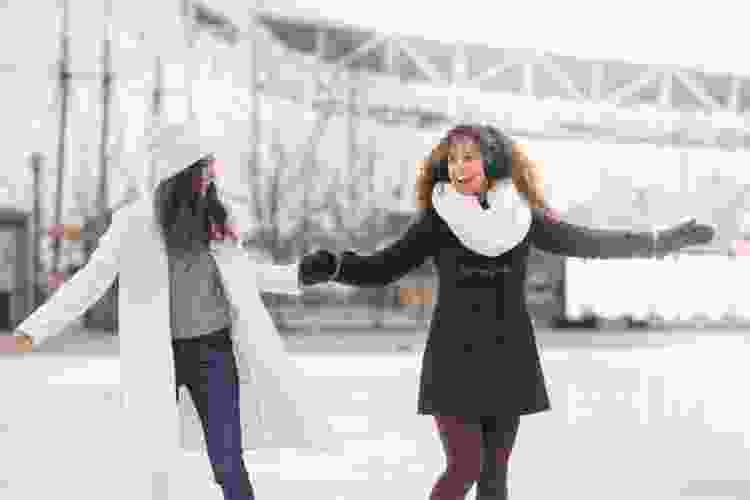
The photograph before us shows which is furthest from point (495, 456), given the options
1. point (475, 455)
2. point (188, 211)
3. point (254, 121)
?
point (254, 121)

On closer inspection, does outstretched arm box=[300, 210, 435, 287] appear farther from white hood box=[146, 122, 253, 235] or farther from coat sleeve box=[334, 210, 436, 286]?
white hood box=[146, 122, 253, 235]

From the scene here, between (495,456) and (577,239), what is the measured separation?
74 cm

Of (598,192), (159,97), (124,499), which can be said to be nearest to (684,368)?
(124,499)

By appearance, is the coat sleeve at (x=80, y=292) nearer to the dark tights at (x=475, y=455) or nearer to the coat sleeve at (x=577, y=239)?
the dark tights at (x=475, y=455)

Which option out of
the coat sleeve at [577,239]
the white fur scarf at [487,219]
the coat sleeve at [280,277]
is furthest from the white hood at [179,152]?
the coat sleeve at [577,239]

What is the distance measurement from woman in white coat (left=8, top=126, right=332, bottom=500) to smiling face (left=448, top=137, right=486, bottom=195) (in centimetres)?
74

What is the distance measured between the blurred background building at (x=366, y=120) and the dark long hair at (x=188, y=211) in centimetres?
86

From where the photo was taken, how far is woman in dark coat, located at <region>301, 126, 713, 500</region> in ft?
13.8

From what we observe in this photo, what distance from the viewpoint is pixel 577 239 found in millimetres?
4434

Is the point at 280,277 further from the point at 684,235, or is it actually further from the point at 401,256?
the point at 684,235

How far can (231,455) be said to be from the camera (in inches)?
180

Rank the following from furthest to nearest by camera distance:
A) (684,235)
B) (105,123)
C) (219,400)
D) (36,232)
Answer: (105,123) < (36,232) < (684,235) < (219,400)

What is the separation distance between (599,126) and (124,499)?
231 feet

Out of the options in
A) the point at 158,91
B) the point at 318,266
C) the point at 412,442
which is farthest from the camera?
the point at 158,91
